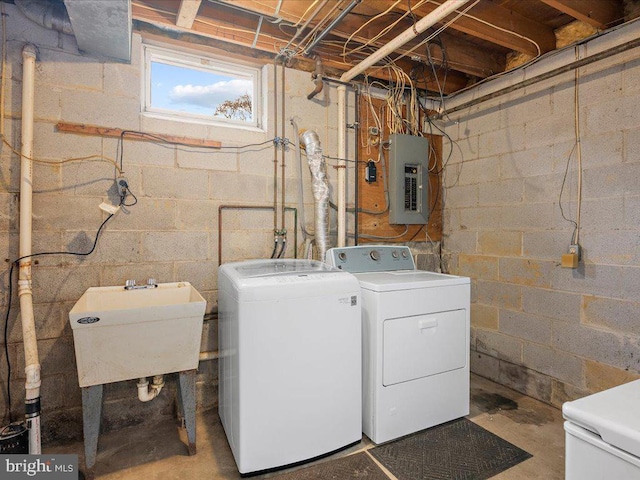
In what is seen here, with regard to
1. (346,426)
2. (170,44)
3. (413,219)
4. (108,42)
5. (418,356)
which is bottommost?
(346,426)

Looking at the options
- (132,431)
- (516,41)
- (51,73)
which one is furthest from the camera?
(516,41)

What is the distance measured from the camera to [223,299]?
1.88 metres

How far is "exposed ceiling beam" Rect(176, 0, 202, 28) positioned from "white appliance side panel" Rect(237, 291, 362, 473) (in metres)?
1.60

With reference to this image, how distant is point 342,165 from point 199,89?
1.14 meters

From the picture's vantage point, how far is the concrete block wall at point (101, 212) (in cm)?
182

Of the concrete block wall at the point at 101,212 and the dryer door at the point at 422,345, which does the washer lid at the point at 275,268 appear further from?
the dryer door at the point at 422,345

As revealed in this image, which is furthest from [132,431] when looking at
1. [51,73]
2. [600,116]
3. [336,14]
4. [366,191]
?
[600,116]

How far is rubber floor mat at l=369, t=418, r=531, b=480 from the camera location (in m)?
1.61

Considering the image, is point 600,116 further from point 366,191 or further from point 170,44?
point 170,44

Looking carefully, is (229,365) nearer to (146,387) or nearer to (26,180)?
(146,387)

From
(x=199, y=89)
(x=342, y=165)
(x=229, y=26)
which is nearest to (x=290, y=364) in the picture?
(x=342, y=165)

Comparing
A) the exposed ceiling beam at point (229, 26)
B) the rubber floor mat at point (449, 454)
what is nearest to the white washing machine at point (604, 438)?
the rubber floor mat at point (449, 454)

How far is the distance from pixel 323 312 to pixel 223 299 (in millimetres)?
595

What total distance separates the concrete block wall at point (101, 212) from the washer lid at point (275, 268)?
0.35 m
